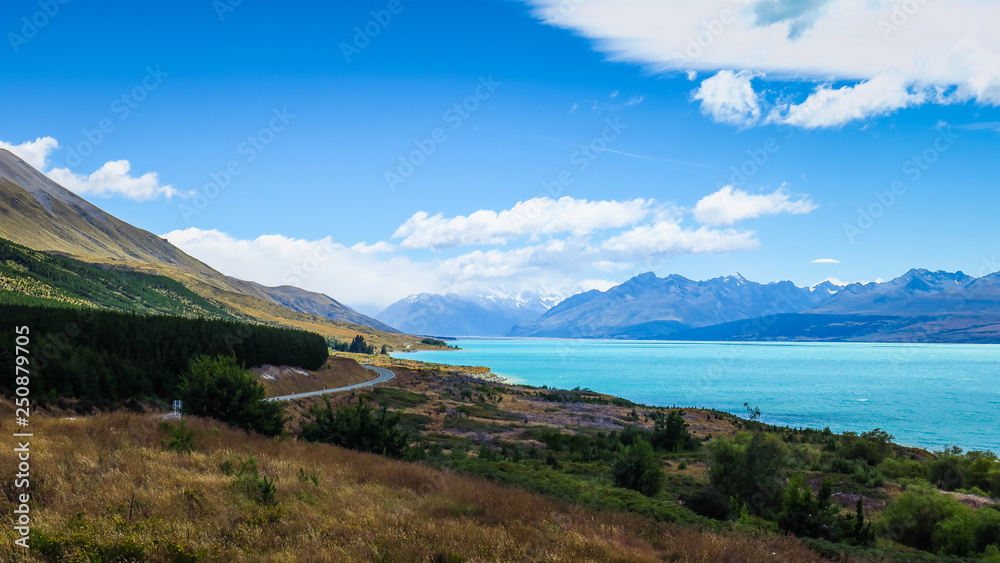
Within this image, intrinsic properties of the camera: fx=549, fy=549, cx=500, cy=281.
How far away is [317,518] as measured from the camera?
9.61m

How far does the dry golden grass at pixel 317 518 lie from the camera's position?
838 cm

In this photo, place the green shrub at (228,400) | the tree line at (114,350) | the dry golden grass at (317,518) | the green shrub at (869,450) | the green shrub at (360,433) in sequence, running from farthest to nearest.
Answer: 1. the green shrub at (869,450)
2. the tree line at (114,350)
3. the green shrub at (360,433)
4. the green shrub at (228,400)
5. the dry golden grass at (317,518)

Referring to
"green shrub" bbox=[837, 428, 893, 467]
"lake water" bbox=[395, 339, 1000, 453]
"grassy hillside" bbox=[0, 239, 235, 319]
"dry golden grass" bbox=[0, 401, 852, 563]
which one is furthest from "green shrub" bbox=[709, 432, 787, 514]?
"grassy hillside" bbox=[0, 239, 235, 319]

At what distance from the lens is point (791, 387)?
104875 millimetres

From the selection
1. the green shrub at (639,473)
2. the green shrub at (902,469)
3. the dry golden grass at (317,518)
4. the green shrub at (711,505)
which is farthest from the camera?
the green shrub at (902,469)

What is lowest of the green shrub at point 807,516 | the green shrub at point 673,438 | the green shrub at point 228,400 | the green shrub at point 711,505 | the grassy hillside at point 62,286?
the green shrub at point 673,438

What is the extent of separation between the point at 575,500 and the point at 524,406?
164 feet

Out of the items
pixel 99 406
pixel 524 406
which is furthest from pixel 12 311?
pixel 524 406

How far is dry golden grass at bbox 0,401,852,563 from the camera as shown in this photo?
838 cm

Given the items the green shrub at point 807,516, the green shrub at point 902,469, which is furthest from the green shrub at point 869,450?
the green shrub at point 807,516

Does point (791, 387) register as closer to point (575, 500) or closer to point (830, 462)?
point (830, 462)

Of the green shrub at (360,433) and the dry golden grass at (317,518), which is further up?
the dry golden grass at (317,518)

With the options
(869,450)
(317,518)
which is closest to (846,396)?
(869,450)

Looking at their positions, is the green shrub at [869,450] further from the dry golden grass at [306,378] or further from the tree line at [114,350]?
the dry golden grass at [306,378]
